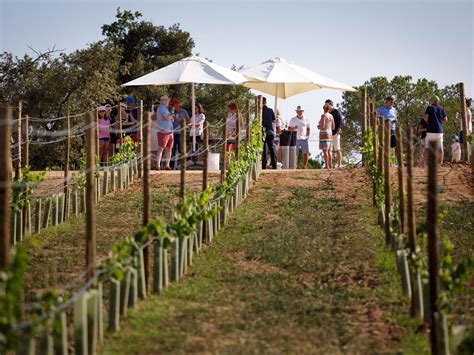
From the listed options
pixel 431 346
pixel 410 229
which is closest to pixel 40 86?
pixel 410 229

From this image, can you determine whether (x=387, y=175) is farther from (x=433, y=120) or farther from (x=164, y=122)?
(x=164, y=122)

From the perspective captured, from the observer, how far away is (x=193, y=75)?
75.0ft

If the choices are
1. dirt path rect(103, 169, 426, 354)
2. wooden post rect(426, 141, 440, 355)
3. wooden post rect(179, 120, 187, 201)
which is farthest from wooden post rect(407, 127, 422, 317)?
wooden post rect(179, 120, 187, 201)

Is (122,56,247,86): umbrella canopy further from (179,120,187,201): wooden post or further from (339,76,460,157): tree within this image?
(339,76,460,157): tree

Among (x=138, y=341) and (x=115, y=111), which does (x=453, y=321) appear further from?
(x=115, y=111)

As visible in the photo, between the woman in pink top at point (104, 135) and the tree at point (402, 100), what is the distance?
94.1ft

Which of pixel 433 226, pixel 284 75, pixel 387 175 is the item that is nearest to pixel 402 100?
pixel 284 75

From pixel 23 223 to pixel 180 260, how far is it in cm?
396

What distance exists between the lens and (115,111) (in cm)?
2383

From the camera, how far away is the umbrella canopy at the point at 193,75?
2270 centimetres

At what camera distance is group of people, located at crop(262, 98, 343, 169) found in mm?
23047

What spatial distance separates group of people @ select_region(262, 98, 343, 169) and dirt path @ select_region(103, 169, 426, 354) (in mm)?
5680

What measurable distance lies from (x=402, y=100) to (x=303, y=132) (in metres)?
32.6

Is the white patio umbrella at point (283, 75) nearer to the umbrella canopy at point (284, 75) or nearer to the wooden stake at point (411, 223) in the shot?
the umbrella canopy at point (284, 75)
